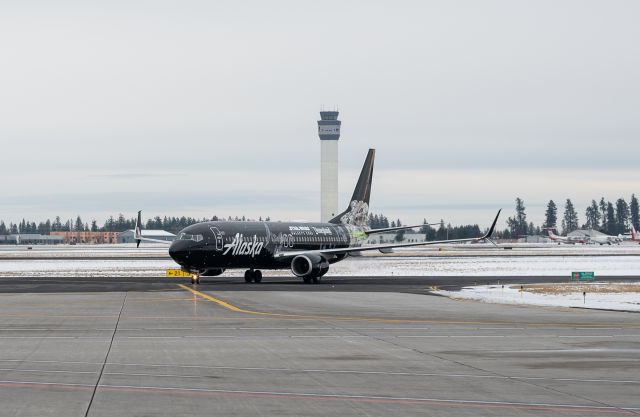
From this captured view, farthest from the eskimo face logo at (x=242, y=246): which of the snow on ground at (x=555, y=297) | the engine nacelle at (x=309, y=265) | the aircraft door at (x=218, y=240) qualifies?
the snow on ground at (x=555, y=297)

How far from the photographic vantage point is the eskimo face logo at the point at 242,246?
2579 inches

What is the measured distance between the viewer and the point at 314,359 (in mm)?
22844

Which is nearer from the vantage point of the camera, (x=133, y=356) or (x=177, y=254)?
(x=133, y=356)

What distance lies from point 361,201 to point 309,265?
54.1 feet

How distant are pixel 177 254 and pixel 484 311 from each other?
1186 inches

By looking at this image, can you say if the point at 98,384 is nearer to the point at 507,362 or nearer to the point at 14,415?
the point at 14,415

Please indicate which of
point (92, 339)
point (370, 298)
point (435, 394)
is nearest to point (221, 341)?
point (92, 339)

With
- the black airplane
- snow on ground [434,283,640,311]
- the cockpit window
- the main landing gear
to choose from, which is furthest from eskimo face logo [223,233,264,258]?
snow on ground [434,283,640,311]

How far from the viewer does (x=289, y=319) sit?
35.1 metres

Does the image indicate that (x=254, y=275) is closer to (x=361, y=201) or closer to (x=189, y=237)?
(x=189, y=237)

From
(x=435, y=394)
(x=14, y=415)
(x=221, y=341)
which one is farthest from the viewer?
(x=221, y=341)

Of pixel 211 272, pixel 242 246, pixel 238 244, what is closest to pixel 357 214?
pixel 211 272

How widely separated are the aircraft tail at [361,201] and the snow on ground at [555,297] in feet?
82.9

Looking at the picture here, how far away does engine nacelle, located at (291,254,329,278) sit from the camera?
214 feet
